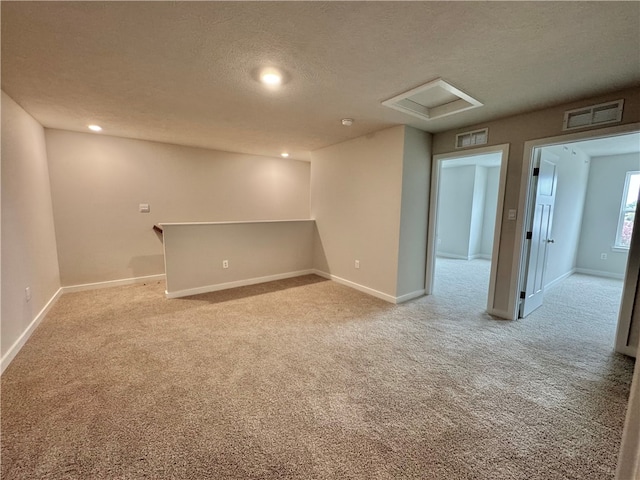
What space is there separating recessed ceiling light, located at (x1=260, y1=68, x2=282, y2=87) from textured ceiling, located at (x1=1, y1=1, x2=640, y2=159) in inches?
3.2

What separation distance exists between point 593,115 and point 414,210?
1874 mm

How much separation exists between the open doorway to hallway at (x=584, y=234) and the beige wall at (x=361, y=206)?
154cm

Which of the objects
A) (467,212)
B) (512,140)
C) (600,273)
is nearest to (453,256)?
(467,212)

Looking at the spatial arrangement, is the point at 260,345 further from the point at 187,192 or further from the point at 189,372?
the point at 187,192

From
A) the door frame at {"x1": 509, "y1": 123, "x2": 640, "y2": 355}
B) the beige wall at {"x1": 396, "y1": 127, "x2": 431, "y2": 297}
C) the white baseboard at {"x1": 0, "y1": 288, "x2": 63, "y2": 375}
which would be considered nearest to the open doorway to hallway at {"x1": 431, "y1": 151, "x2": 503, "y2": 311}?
the beige wall at {"x1": 396, "y1": 127, "x2": 431, "y2": 297}

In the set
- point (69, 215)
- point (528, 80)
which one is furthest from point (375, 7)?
A: point (69, 215)

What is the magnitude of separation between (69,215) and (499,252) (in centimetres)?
585

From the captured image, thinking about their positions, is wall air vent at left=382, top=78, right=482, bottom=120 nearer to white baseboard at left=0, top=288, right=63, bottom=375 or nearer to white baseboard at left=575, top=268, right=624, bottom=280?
white baseboard at left=0, top=288, right=63, bottom=375

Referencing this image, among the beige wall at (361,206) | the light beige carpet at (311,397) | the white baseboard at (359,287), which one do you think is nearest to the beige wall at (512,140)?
the light beige carpet at (311,397)

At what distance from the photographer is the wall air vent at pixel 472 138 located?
323 centimetres

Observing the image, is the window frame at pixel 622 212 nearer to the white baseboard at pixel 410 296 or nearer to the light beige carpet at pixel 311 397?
the light beige carpet at pixel 311 397

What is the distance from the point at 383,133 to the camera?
11.8 ft

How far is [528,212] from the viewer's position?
9.93 ft

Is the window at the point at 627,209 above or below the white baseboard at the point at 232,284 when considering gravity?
above
